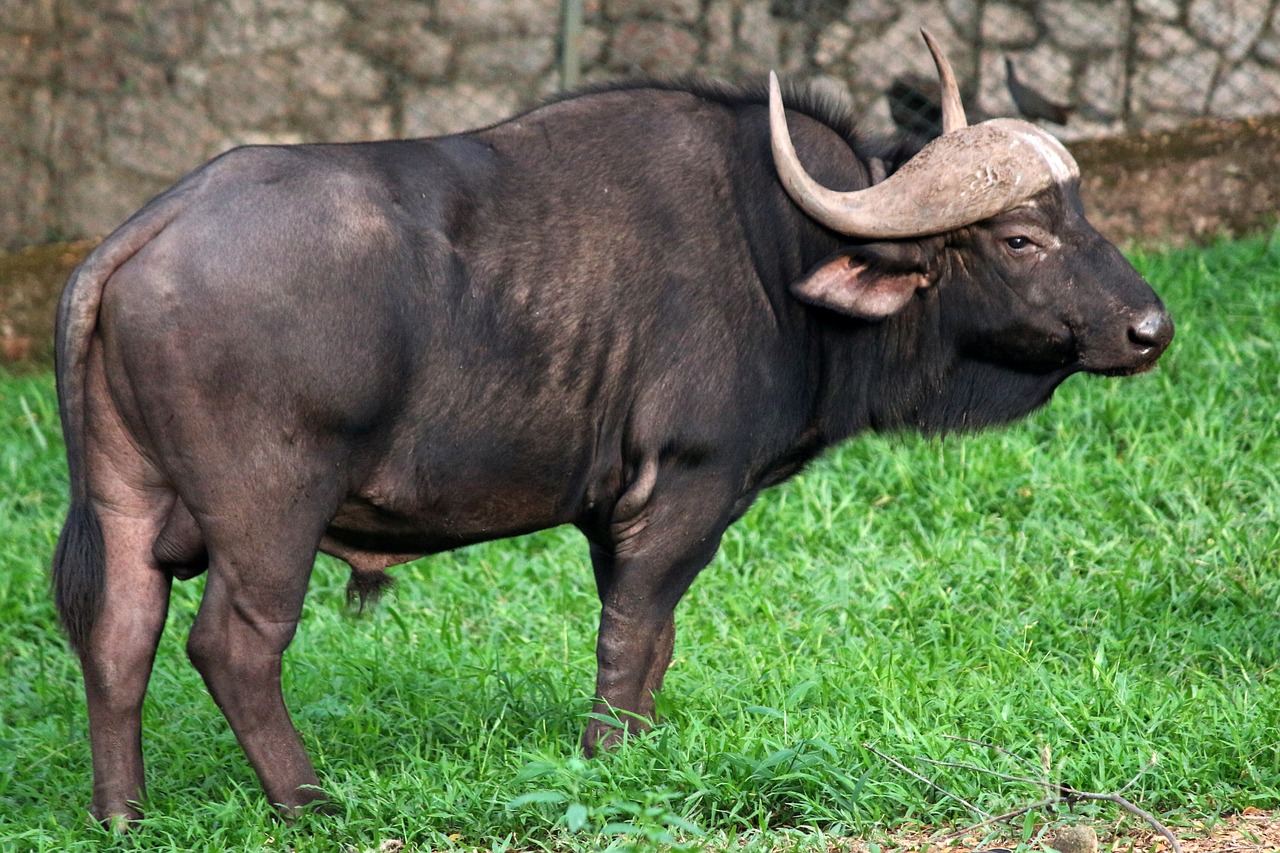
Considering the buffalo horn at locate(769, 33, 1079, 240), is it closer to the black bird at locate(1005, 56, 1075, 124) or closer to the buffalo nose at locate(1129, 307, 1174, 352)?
the buffalo nose at locate(1129, 307, 1174, 352)

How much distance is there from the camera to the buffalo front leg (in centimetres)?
417

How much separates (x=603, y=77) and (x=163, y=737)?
5548 millimetres

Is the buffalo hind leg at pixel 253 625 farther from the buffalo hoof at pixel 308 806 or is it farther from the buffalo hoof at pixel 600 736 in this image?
the buffalo hoof at pixel 600 736

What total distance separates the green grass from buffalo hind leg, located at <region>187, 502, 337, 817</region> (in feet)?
0.75

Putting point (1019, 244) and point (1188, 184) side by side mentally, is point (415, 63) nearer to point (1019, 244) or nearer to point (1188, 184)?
point (1188, 184)

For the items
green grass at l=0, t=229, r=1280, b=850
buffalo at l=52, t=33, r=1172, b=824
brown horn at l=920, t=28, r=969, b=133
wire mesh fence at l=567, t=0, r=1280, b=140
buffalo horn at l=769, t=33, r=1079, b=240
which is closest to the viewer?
buffalo at l=52, t=33, r=1172, b=824

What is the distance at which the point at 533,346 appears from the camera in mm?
4031

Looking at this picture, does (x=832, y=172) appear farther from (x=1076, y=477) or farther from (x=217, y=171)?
(x=1076, y=477)

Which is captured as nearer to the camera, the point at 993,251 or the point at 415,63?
the point at 993,251

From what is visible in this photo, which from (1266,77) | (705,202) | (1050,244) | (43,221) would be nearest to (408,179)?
(705,202)

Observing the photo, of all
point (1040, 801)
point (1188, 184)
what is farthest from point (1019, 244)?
point (1188, 184)

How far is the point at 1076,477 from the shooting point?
6.32 m

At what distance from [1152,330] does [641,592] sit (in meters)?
1.59

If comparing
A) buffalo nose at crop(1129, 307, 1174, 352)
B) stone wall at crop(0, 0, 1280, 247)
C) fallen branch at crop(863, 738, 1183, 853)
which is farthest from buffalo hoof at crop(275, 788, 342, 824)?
stone wall at crop(0, 0, 1280, 247)
